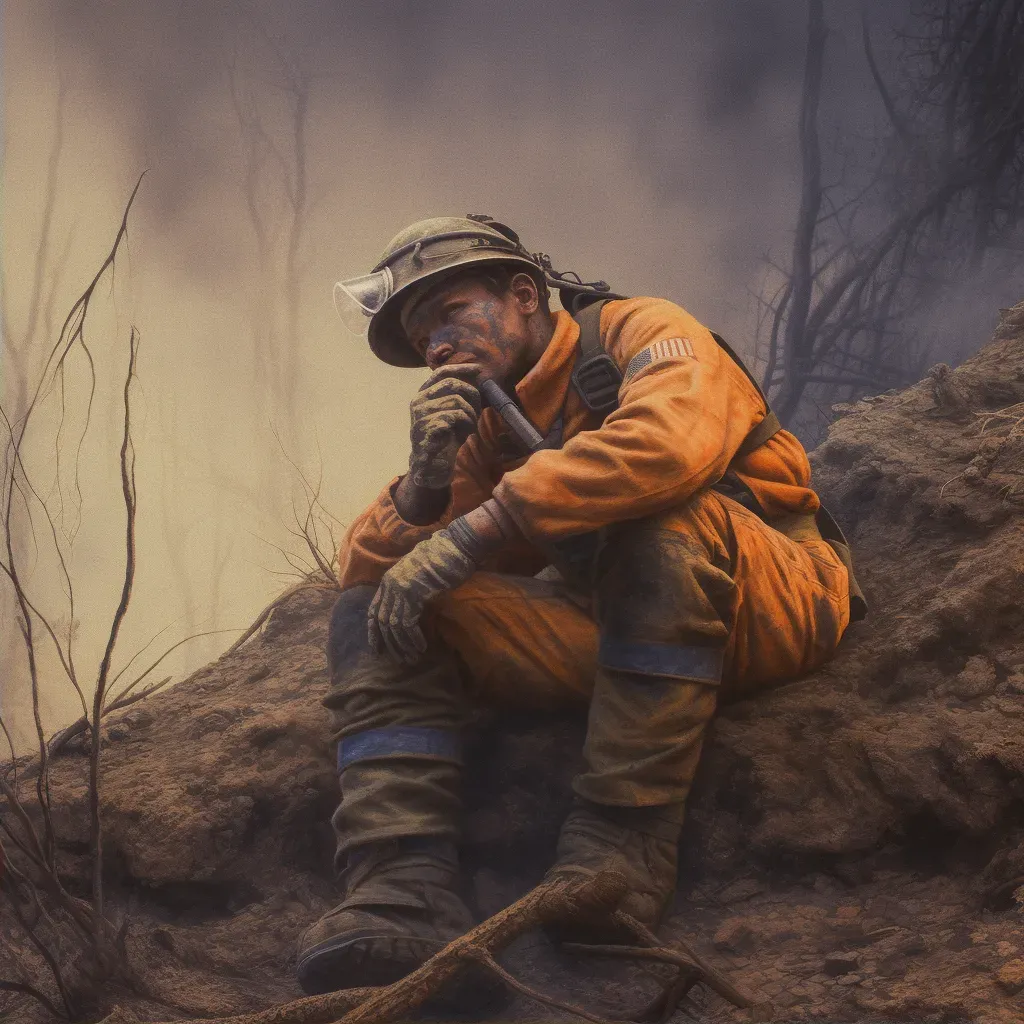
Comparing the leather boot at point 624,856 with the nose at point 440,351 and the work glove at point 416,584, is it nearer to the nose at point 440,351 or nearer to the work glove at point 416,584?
the work glove at point 416,584

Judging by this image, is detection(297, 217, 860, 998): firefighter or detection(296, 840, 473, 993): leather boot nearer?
detection(296, 840, 473, 993): leather boot

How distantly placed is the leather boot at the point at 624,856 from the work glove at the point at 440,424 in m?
0.65

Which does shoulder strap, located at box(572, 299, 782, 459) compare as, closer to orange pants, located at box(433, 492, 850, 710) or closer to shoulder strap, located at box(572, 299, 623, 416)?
shoulder strap, located at box(572, 299, 623, 416)

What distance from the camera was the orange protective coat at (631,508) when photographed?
1.87 m

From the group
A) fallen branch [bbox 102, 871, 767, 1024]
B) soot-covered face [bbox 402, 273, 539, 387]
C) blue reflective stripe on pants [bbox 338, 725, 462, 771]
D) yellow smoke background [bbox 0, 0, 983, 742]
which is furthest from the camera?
yellow smoke background [bbox 0, 0, 983, 742]

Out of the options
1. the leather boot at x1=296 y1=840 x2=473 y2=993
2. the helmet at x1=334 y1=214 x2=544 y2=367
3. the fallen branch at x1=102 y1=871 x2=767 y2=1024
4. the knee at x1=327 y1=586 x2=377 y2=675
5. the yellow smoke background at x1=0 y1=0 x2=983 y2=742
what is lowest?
the fallen branch at x1=102 y1=871 x2=767 y2=1024

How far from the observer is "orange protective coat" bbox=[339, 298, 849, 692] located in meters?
1.87

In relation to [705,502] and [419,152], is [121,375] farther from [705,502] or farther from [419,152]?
[705,502]

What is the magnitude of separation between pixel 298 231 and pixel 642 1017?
2686 mm

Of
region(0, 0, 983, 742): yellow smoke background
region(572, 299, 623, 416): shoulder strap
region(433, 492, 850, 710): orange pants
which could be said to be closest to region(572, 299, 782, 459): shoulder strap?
region(572, 299, 623, 416): shoulder strap

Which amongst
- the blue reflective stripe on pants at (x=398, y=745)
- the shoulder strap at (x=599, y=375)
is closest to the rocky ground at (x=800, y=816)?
the blue reflective stripe on pants at (x=398, y=745)

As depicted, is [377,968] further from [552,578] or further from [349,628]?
[552,578]

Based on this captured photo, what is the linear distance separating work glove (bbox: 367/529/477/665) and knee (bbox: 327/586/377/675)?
162 mm

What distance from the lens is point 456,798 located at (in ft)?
6.55
